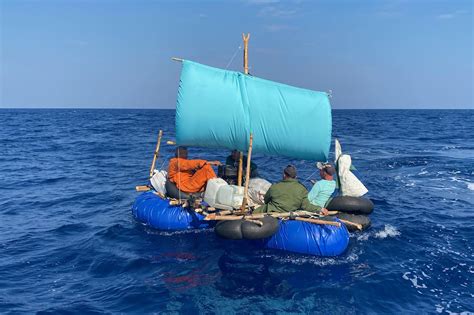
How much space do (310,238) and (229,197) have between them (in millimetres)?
2701

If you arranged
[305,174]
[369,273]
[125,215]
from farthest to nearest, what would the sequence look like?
[305,174] → [125,215] → [369,273]

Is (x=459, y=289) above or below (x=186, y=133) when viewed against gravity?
below

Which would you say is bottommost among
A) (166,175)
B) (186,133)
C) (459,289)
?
(459,289)

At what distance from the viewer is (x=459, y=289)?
10.4 metres

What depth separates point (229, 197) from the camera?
12.8m

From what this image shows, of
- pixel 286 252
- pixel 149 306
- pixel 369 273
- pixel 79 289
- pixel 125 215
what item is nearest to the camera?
pixel 149 306

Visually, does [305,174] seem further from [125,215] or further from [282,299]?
[282,299]

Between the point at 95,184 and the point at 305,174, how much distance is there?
12079mm

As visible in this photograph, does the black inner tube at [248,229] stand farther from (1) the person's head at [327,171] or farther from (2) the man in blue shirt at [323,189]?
(1) the person's head at [327,171]

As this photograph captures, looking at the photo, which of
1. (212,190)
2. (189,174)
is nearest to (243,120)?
(212,190)

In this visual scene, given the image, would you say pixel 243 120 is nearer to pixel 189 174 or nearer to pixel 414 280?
pixel 189 174

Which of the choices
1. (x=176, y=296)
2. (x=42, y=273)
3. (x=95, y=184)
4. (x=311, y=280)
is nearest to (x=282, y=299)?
(x=311, y=280)

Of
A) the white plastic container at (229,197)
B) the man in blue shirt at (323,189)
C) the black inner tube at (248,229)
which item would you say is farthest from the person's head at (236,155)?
the black inner tube at (248,229)

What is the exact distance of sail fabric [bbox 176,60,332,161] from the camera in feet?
43.4
